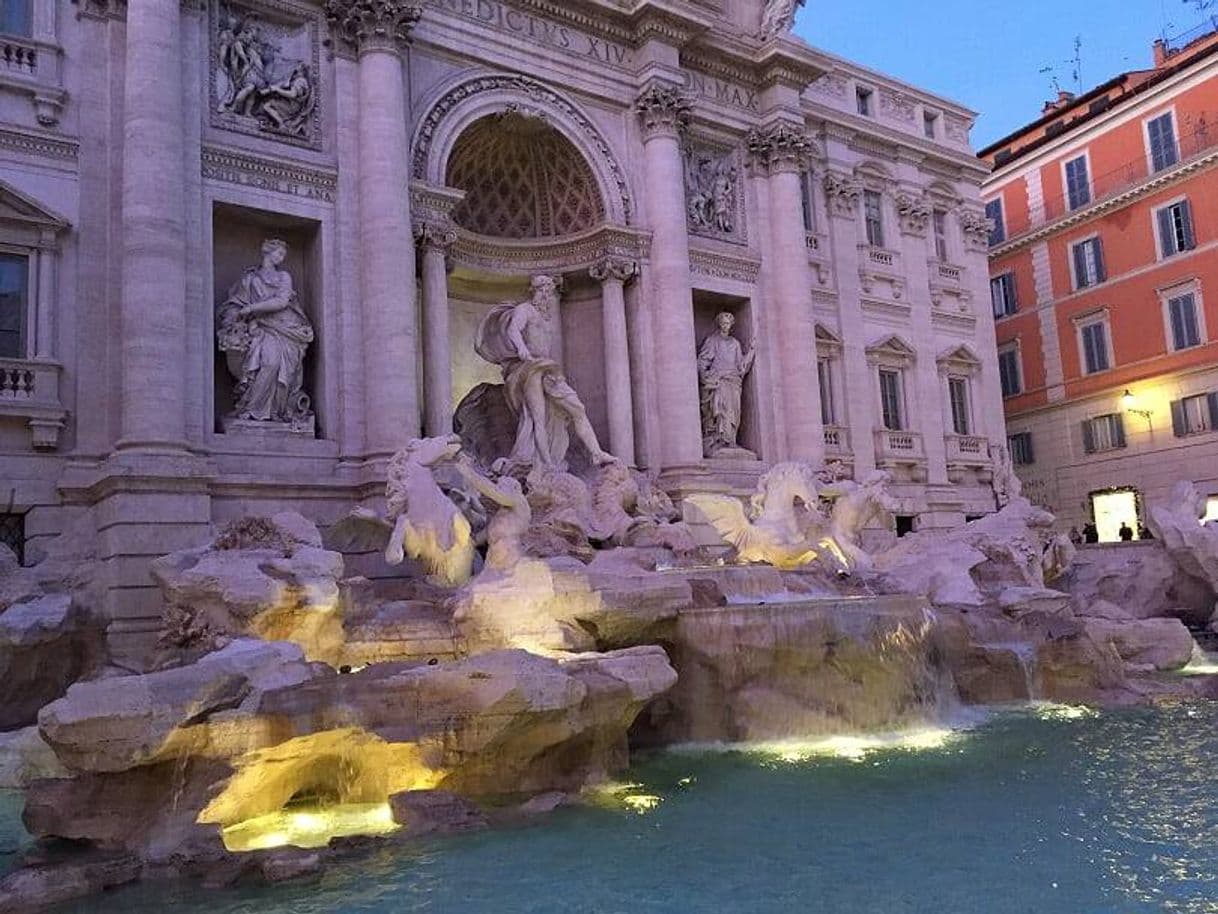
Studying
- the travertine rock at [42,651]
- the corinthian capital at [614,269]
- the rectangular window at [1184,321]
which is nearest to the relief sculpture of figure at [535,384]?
the corinthian capital at [614,269]

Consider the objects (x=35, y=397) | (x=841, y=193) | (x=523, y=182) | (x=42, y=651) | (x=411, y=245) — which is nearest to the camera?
(x=42, y=651)

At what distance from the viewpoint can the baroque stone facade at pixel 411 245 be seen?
12.1m

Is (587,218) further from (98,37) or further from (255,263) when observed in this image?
(98,37)

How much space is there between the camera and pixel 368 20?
1424 cm

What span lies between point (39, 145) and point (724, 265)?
1110cm

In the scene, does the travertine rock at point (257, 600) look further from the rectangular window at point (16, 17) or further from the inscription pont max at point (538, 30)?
the inscription pont max at point (538, 30)

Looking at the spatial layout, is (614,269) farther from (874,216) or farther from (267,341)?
(874,216)

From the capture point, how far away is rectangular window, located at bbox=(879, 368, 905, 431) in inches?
868

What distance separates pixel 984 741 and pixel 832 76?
1690cm

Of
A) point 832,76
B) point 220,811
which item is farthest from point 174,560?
point 832,76

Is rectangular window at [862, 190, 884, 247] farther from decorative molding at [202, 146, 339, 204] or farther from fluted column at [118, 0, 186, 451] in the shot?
fluted column at [118, 0, 186, 451]

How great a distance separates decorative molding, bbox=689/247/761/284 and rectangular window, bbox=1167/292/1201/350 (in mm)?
12271

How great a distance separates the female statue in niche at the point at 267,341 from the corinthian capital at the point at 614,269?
5378 mm

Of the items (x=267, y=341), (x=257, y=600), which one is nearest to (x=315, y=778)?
(x=257, y=600)
